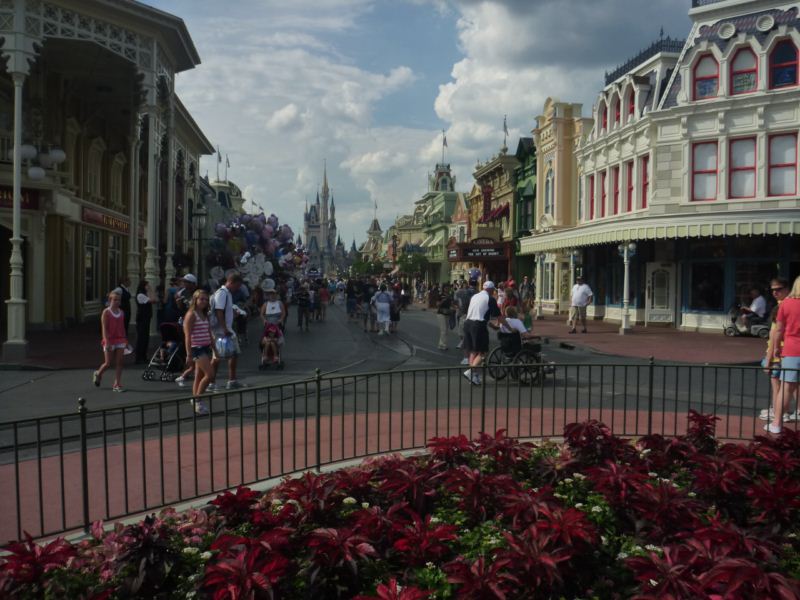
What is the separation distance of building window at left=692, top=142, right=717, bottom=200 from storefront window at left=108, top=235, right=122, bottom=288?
21.5 m

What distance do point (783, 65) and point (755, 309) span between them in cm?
808

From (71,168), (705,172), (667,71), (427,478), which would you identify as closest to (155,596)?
(427,478)

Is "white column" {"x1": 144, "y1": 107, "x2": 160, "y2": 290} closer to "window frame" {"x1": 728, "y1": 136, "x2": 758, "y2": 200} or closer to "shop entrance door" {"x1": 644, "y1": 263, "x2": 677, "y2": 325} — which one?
"shop entrance door" {"x1": 644, "y1": 263, "x2": 677, "y2": 325}

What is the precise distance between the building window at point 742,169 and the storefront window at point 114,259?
2251 centimetres

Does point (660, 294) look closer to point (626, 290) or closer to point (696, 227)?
point (626, 290)

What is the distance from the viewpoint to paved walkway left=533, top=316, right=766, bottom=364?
16328 millimetres

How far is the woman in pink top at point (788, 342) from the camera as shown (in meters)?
7.87

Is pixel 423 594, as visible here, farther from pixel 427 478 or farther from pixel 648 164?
pixel 648 164

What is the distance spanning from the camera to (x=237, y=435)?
308 inches

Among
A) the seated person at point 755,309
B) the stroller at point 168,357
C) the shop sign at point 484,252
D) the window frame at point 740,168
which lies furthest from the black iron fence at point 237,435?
the shop sign at point 484,252

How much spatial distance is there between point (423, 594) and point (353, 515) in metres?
1.25

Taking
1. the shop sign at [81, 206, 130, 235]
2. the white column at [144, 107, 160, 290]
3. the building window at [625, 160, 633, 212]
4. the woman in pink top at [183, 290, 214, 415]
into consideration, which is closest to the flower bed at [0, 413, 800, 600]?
the woman in pink top at [183, 290, 214, 415]

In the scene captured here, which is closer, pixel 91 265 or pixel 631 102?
pixel 91 265

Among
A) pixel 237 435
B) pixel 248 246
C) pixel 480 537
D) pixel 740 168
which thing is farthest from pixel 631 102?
pixel 480 537
